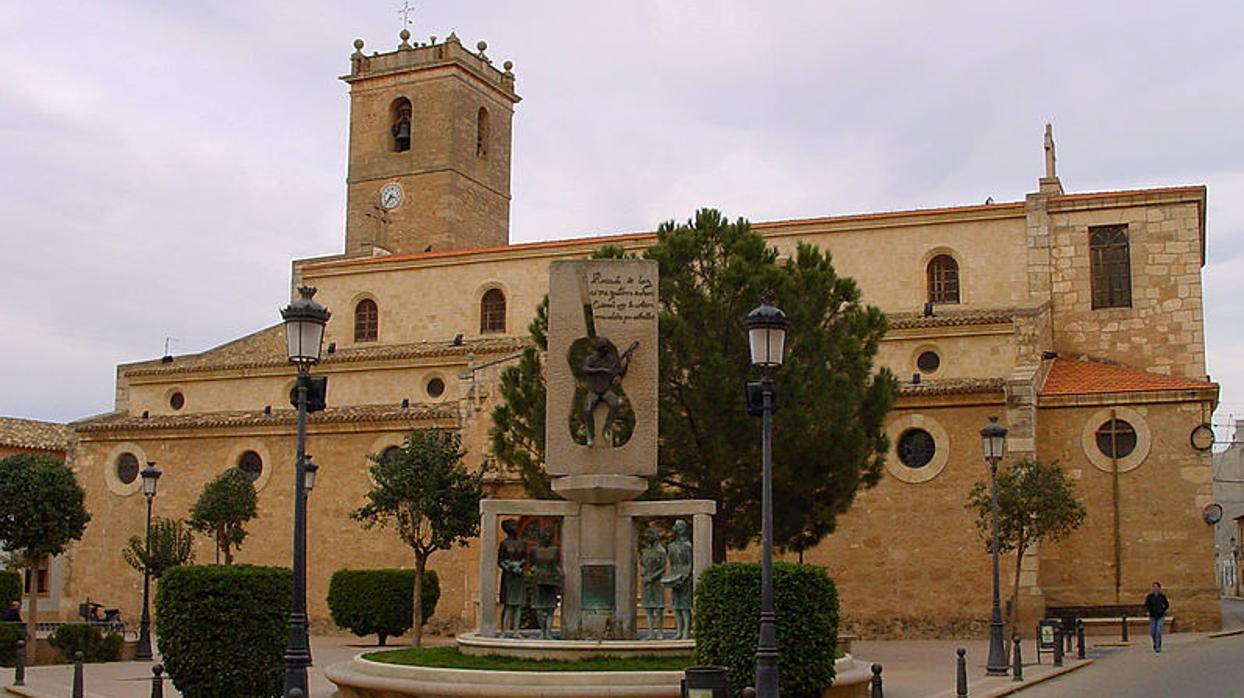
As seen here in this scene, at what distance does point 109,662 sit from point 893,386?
49.0 feet

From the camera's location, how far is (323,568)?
35.5 metres

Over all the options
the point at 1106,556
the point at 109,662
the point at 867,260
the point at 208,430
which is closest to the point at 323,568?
the point at 208,430

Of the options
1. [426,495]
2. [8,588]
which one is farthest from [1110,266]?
[8,588]

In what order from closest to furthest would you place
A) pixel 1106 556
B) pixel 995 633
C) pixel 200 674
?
pixel 200 674, pixel 995 633, pixel 1106 556

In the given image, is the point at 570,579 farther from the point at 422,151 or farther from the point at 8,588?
the point at 422,151

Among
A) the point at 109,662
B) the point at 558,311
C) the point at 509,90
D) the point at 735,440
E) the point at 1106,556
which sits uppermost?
the point at 509,90

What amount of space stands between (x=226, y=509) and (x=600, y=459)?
17.2 m

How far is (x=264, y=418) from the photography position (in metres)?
37.3

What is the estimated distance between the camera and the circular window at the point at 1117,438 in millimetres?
29562

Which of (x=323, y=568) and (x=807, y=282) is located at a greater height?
(x=807, y=282)

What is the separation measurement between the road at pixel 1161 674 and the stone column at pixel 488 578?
282 inches

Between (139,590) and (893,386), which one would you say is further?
(139,590)

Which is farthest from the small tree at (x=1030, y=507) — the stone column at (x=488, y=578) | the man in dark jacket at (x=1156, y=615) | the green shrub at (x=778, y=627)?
the green shrub at (x=778, y=627)

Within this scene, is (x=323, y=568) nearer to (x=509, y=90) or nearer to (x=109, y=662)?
(x=109, y=662)
